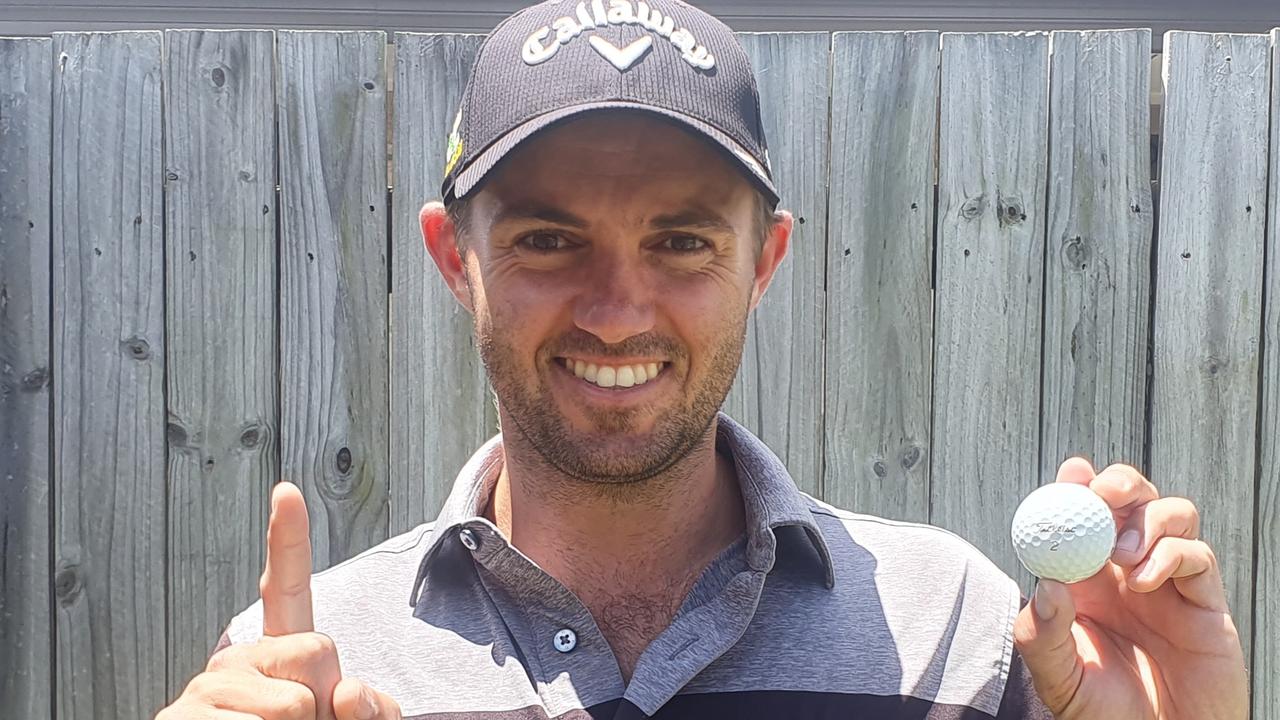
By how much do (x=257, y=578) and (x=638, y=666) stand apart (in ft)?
5.03

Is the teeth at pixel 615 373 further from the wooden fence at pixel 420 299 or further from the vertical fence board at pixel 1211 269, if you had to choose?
the vertical fence board at pixel 1211 269

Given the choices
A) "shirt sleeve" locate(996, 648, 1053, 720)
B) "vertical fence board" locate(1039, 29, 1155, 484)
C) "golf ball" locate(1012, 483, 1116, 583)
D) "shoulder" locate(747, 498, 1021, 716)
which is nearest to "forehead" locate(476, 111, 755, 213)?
"shoulder" locate(747, 498, 1021, 716)

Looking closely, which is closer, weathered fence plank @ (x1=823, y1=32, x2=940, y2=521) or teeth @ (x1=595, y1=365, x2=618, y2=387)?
teeth @ (x1=595, y1=365, x2=618, y2=387)

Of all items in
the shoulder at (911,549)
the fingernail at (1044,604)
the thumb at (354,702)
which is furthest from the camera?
the shoulder at (911,549)

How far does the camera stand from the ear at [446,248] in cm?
209

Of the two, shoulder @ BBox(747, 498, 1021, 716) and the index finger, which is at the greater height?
the index finger

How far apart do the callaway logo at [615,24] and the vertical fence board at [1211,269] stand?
1625 millimetres

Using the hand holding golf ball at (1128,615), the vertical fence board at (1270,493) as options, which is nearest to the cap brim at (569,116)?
the hand holding golf ball at (1128,615)

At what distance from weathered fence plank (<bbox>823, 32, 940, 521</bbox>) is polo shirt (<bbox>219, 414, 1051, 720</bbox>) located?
88 centimetres

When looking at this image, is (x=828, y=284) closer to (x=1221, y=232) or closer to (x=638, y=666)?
(x=1221, y=232)

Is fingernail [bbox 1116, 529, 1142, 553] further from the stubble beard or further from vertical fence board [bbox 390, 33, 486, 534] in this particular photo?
vertical fence board [bbox 390, 33, 486, 534]

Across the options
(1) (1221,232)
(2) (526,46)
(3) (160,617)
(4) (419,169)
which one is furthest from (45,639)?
(1) (1221,232)

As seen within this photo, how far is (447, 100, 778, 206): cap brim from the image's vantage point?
177cm

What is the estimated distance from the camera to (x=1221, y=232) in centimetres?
285
